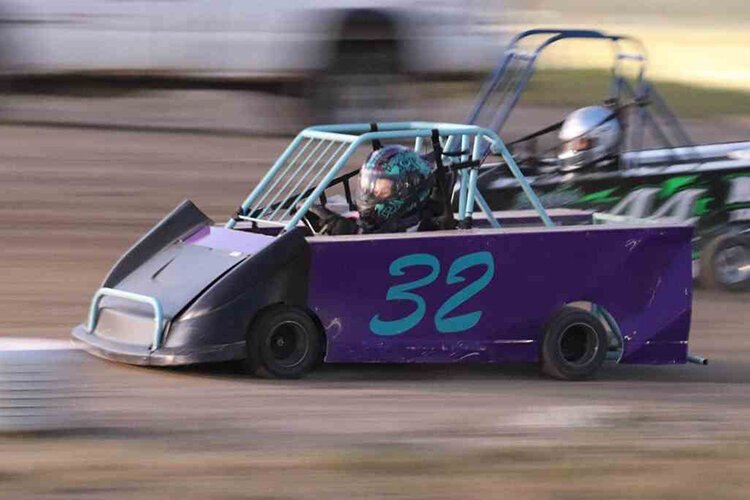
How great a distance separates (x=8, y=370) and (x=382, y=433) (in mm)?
1545

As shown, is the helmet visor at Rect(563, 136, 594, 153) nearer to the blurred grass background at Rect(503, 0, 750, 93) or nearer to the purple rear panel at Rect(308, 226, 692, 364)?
the purple rear panel at Rect(308, 226, 692, 364)

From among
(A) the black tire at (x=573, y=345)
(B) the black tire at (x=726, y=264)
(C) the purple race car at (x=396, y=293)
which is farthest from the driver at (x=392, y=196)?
(B) the black tire at (x=726, y=264)

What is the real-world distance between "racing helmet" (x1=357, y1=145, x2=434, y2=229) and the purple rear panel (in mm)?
370

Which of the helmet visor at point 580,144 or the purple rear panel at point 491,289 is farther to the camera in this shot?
the helmet visor at point 580,144

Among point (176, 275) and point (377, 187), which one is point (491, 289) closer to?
point (377, 187)

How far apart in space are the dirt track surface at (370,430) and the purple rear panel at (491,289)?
0.20 m

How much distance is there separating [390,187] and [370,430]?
Result: 1.83m

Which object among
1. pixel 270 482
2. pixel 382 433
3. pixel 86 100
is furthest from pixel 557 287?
pixel 86 100

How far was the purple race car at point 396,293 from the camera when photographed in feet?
27.7

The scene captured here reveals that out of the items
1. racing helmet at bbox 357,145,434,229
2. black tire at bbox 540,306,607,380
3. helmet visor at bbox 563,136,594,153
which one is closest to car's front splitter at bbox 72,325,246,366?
racing helmet at bbox 357,145,434,229

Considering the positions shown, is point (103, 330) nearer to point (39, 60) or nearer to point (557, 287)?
point (557, 287)

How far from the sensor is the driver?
29.6 feet

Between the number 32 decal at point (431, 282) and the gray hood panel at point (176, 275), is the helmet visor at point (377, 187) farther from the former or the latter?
the gray hood panel at point (176, 275)

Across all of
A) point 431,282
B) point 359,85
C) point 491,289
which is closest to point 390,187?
point 431,282
